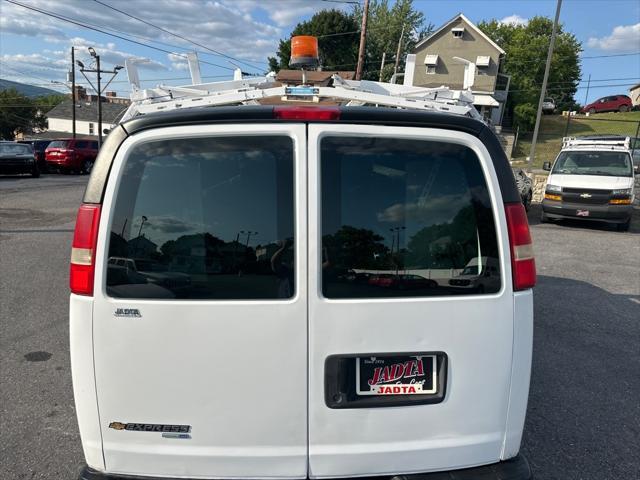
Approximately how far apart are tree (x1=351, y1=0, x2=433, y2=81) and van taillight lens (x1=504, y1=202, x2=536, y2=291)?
177ft

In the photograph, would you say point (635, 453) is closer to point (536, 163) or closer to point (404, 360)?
point (404, 360)

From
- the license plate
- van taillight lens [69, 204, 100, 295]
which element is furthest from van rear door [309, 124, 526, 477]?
van taillight lens [69, 204, 100, 295]

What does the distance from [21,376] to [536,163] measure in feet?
101

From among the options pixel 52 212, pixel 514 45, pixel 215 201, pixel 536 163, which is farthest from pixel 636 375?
pixel 514 45

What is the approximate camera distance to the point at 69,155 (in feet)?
78.0

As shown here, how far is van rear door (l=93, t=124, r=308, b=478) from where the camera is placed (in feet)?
6.22

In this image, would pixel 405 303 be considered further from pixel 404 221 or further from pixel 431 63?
pixel 431 63

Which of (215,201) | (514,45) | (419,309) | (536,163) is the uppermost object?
(514,45)

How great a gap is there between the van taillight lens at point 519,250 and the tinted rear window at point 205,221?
3.14 ft

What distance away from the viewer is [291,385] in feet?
6.36

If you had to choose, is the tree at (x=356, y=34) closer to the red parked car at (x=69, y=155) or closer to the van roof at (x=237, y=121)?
the red parked car at (x=69, y=155)

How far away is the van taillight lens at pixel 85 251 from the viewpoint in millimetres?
1938

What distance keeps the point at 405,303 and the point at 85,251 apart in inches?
53.0

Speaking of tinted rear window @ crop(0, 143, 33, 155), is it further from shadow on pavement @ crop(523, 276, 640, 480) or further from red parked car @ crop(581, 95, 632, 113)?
red parked car @ crop(581, 95, 632, 113)
